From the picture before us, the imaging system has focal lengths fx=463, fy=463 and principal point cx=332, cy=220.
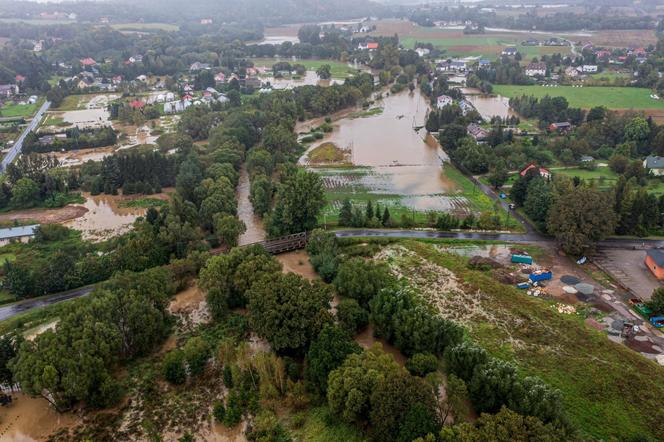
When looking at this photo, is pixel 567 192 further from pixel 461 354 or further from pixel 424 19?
pixel 424 19

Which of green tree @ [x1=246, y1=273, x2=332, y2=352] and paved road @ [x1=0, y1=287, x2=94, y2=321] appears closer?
green tree @ [x1=246, y1=273, x2=332, y2=352]

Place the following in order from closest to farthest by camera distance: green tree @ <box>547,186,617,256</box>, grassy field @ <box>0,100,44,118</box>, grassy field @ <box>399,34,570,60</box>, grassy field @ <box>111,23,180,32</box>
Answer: green tree @ <box>547,186,617,256</box> < grassy field @ <box>0,100,44,118</box> < grassy field @ <box>399,34,570,60</box> < grassy field @ <box>111,23,180,32</box>

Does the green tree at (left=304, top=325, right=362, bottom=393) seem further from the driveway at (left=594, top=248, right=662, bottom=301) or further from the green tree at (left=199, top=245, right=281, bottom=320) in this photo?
Answer: the driveway at (left=594, top=248, right=662, bottom=301)

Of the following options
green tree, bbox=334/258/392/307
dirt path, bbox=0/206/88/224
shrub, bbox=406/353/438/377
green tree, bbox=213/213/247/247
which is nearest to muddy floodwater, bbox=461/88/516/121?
green tree, bbox=213/213/247/247

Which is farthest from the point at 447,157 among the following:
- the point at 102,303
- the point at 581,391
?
the point at 102,303

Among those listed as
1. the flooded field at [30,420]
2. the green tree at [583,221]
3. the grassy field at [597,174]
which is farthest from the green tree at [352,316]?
the grassy field at [597,174]
